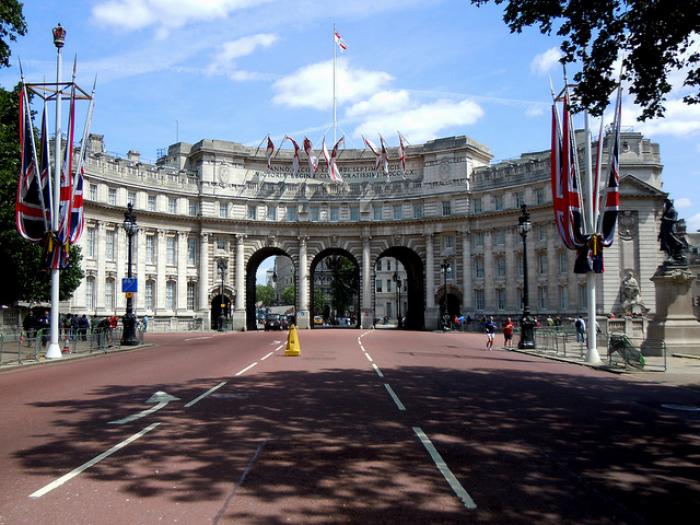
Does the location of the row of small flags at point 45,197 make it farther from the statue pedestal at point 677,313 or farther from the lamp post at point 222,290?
the lamp post at point 222,290

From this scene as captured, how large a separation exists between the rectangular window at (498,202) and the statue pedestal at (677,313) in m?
40.4

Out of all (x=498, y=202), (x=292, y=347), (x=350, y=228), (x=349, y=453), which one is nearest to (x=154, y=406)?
(x=349, y=453)

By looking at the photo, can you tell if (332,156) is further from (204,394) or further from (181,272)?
(204,394)

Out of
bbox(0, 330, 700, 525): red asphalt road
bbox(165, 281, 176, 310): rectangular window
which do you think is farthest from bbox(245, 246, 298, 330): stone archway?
bbox(0, 330, 700, 525): red asphalt road

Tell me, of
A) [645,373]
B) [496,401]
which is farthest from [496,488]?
[645,373]

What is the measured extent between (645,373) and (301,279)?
178 ft

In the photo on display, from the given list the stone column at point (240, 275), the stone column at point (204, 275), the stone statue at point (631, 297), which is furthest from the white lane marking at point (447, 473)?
the stone column at point (240, 275)

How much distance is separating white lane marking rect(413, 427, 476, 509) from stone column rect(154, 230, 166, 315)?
58168 millimetres

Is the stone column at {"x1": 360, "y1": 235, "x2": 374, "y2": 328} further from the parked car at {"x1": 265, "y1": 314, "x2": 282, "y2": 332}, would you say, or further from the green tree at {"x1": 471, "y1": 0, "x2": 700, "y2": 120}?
the green tree at {"x1": 471, "y1": 0, "x2": 700, "y2": 120}

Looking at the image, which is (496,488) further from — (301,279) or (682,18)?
(301,279)

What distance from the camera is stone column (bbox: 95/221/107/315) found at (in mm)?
58531

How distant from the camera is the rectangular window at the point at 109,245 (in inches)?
2381

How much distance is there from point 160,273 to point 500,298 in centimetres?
3588

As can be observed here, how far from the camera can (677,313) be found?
26.6 m
